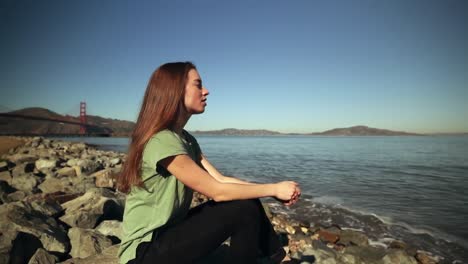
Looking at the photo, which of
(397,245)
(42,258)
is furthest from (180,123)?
(397,245)

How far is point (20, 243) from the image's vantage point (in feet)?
9.46

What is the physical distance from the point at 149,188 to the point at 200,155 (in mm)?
855

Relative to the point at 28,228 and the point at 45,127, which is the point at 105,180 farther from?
the point at 45,127

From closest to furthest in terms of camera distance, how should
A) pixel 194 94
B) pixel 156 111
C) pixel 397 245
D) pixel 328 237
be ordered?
1. pixel 156 111
2. pixel 194 94
3. pixel 397 245
4. pixel 328 237

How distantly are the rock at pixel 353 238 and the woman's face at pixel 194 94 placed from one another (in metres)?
4.48

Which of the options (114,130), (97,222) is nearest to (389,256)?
(97,222)

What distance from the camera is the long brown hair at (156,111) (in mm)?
1852

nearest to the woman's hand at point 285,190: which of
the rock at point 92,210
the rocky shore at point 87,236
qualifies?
the rocky shore at point 87,236

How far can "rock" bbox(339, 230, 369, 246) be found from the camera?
17.2 ft

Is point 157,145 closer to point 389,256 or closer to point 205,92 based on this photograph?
point 205,92

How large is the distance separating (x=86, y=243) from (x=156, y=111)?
7.41 ft

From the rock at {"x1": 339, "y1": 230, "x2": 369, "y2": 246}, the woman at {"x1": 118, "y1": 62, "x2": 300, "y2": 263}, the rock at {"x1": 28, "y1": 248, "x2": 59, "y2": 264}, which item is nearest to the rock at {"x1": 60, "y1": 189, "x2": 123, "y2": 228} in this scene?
the rock at {"x1": 28, "y1": 248, "x2": 59, "y2": 264}

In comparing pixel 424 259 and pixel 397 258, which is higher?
pixel 397 258

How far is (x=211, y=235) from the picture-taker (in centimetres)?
186
